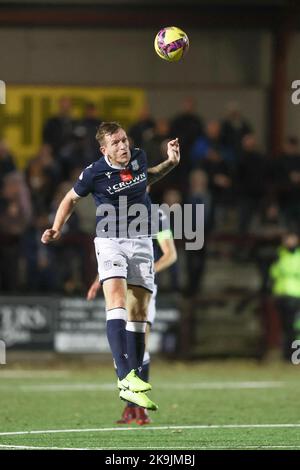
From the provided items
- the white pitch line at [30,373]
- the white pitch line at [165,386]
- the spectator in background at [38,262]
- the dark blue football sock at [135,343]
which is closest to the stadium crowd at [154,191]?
the spectator in background at [38,262]

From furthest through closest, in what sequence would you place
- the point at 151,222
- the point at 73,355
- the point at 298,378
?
1. the point at 73,355
2. the point at 298,378
3. the point at 151,222

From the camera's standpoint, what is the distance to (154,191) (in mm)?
22797

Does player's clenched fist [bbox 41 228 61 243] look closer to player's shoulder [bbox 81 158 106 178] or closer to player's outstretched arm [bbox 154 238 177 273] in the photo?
player's shoulder [bbox 81 158 106 178]

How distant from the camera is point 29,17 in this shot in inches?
1041

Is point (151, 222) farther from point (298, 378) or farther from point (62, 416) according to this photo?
point (298, 378)

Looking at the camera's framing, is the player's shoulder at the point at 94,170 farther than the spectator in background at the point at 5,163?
No

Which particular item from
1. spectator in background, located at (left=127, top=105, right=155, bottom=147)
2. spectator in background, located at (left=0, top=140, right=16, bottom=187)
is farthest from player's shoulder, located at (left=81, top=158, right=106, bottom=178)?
spectator in background, located at (left=127, top=105, right=155, bottom=147)

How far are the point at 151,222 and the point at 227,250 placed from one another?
9618mm

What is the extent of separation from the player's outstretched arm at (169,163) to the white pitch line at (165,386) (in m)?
5.28

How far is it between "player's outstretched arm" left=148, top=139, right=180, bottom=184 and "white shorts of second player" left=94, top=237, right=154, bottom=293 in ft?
1.91

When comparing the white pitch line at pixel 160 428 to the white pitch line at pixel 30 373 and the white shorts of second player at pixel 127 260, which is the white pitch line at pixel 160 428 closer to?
the white shorts of second player at pixel 127 260

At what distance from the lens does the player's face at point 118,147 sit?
11484 millimetres

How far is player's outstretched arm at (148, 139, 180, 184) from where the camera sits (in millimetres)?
11648
